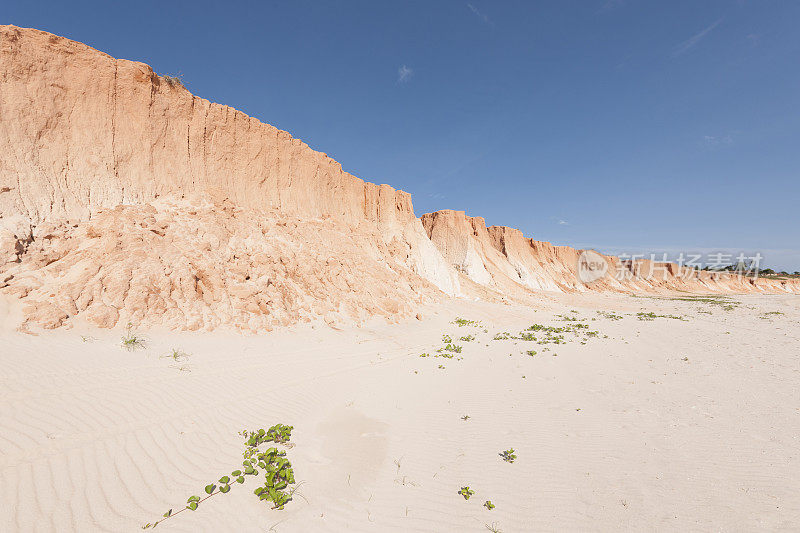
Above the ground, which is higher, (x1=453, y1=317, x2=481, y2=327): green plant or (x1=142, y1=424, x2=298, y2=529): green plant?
(x1=453, y1=317, x2=481, y2=327): green plant

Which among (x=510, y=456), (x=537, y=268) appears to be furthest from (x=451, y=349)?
(x=537, y=268)

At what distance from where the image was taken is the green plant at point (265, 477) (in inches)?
142

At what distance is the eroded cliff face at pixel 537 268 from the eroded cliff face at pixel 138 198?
21533 millimetres

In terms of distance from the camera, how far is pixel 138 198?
43.1ft

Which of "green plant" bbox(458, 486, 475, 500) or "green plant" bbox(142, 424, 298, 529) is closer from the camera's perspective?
"green plant" bbox(142, 424, 298, 529)

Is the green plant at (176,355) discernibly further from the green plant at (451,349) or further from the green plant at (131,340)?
the green plant at (451,349)

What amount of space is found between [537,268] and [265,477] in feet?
186

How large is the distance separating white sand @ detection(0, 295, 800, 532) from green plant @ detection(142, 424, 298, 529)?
112 mm

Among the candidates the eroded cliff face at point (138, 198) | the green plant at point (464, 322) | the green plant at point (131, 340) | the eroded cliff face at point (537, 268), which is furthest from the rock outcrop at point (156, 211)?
Result: the eroded cliff face at point (537, 268)

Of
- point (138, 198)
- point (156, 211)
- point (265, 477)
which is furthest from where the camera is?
point (138, 198)

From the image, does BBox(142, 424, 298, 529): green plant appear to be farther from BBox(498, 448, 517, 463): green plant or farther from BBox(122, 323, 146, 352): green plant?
BBox(122, 323, 146, 352): green plant

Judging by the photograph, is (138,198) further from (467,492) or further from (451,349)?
(467,492)

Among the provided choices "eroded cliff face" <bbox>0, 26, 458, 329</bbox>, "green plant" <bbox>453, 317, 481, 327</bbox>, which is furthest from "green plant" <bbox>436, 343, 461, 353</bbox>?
"green plant" <bbox>453, 317, 481, 327</bbox>

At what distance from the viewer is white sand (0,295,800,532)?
11.5 feet
